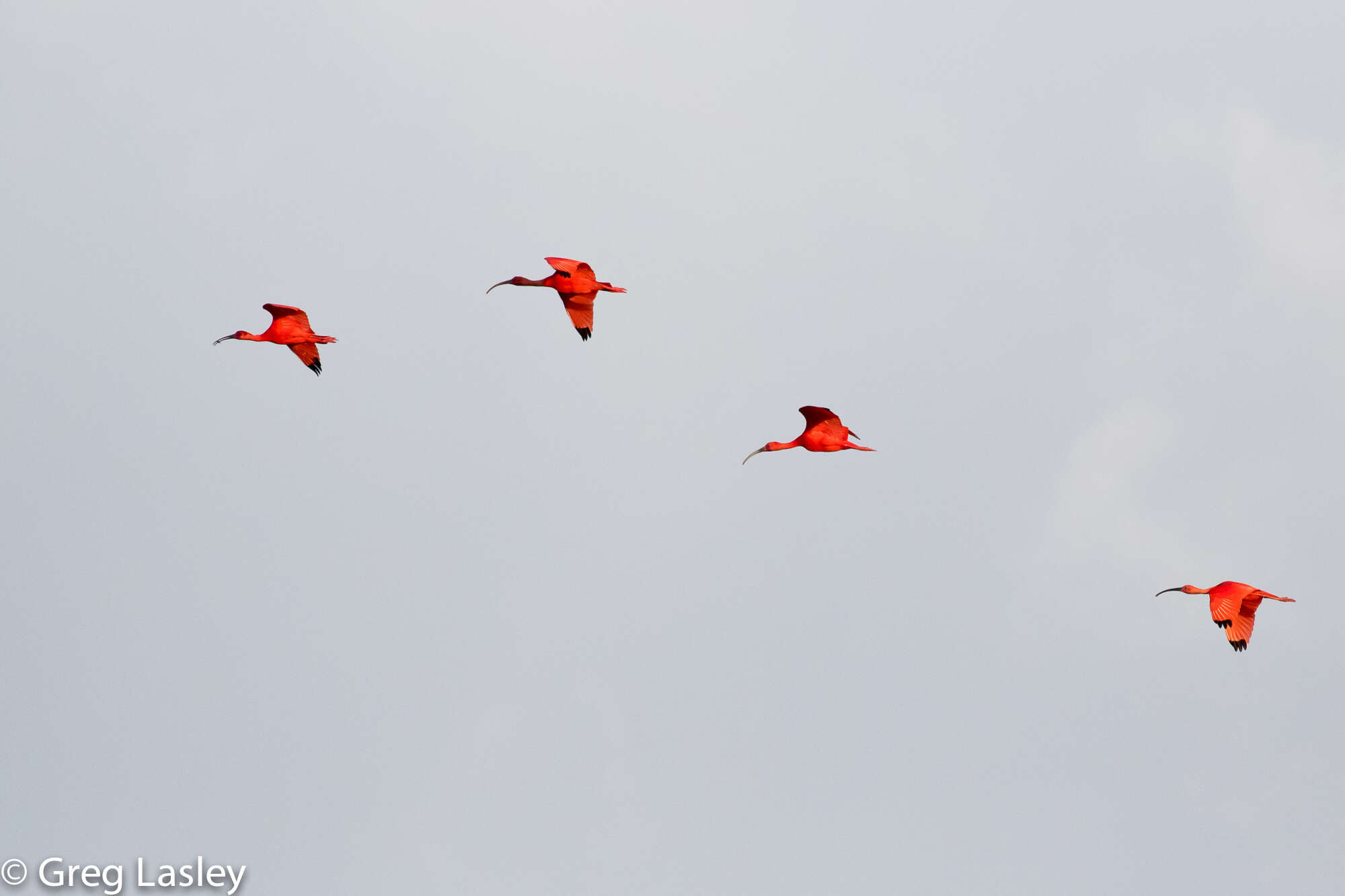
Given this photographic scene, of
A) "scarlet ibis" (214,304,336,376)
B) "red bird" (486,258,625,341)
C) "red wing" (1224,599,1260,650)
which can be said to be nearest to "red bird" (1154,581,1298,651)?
"red wing" (1224,599,1260,650)

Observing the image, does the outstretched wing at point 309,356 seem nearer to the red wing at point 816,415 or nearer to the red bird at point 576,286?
the red bird at point 576,286

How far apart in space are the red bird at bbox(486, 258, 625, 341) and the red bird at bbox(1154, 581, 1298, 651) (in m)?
16.3

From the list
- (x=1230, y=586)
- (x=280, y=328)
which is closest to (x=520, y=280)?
(x=280, y=328)

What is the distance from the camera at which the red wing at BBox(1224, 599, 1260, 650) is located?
126 ft

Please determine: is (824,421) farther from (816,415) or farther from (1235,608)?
(1235,608)

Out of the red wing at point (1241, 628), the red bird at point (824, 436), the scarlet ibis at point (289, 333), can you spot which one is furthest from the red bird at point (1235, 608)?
the scarlet ibis at point (289, 333)

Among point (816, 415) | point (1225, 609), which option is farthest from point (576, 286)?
point (1225, 609)

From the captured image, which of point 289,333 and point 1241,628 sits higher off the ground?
point 289,333

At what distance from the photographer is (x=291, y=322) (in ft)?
149

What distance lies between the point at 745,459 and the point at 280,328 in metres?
13.3

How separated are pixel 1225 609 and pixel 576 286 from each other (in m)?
17.9

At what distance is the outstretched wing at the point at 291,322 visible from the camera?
148 ft

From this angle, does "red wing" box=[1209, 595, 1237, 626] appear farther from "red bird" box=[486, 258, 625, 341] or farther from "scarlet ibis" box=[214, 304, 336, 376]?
"scarlet ibis" box=[214, 304, 336, 376]

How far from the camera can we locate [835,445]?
41812 millimetres
